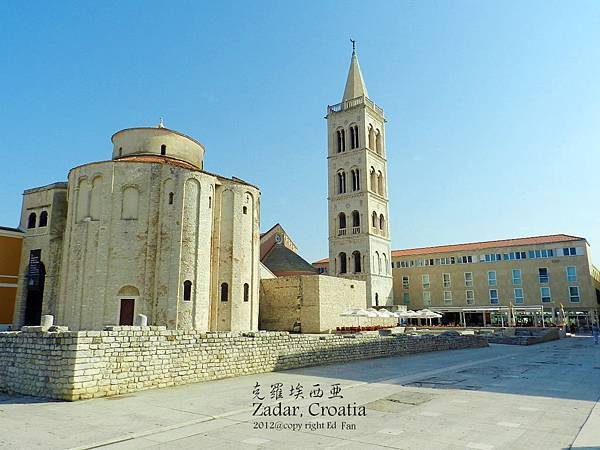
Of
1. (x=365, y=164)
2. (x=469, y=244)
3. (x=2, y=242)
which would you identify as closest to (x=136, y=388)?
(x=2, y=242)

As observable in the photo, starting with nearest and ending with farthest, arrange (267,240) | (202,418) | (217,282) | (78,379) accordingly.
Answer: (202,418) → (78,379) → (217,282) → (267,240)

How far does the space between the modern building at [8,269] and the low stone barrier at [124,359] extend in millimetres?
20726

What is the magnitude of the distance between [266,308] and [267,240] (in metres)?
14.8

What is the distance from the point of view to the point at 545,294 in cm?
5434

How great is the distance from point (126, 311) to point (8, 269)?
1104 cm

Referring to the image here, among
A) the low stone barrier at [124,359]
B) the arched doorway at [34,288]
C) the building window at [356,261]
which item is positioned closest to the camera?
the low stone barrier at [124,359]

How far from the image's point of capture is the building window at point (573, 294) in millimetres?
52594

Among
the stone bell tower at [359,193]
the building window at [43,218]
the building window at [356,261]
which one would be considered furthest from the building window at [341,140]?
the building window at [43,218]

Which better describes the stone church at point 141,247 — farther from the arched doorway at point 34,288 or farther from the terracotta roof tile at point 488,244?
the terracotta roof tile at point 488,244

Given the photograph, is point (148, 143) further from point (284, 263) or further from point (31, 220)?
point (284, 263)

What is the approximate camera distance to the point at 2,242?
30.5 meters

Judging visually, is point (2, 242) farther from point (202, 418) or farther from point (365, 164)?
point (365, 164)

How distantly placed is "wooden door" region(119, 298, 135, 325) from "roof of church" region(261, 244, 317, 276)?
1901cm

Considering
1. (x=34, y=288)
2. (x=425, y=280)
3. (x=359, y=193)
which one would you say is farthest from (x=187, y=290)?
(x=425, y=280)
